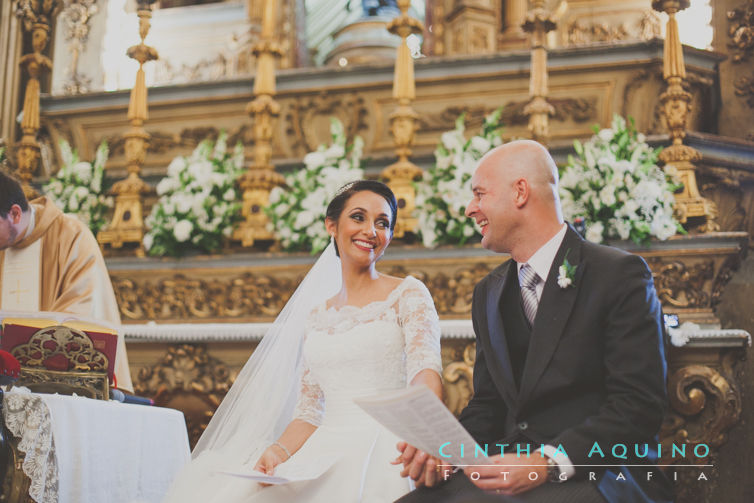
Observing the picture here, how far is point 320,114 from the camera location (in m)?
7.10

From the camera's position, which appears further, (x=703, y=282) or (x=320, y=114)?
(x=320, y=114)

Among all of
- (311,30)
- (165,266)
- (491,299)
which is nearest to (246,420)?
(491,299)

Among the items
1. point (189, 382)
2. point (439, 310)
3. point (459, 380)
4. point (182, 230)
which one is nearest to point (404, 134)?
point (439, 310)

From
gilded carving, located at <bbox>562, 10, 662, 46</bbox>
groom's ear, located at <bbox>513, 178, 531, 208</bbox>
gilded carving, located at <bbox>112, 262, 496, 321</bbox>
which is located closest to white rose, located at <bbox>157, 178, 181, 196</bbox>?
gilded carving, located at <bbox>112, 262, 496, 321</bbox>

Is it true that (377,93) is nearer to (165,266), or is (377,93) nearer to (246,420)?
(165,266)

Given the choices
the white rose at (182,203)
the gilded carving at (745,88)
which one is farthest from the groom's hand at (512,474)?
the gilded carving at (745,88)

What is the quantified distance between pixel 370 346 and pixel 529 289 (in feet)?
2.59

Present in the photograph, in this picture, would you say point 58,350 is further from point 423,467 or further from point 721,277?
point 721,277

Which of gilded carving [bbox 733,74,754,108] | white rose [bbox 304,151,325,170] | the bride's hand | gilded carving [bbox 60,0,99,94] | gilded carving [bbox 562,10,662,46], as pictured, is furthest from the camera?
gilded carving [bbox 60,0,99,94]

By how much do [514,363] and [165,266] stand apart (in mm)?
3510

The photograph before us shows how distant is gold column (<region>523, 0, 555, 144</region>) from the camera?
5492mm

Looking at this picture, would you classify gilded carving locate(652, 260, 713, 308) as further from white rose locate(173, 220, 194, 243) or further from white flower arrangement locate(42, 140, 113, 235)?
white flower arrangement locate(42, 140, 113, 235)

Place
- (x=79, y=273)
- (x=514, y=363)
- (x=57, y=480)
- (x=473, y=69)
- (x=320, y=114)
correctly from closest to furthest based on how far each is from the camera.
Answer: (x=514, y=363)
(x=57, y=480)
(x=79, y=273)
(x=473, y=69)
(x=320, y=114)

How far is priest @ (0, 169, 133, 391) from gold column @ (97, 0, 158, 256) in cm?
134
